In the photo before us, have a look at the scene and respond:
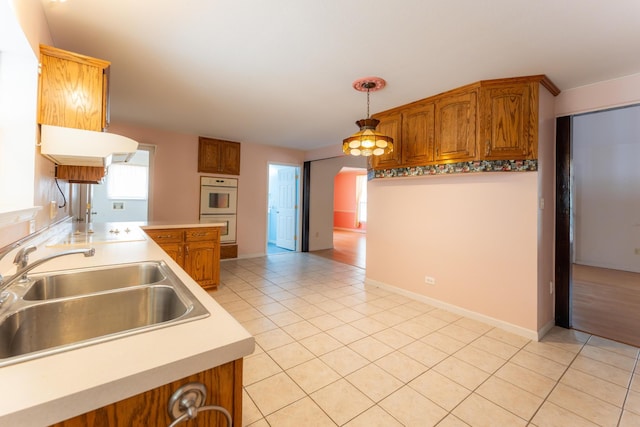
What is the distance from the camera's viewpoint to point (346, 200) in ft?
37.7

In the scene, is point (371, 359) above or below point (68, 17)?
below

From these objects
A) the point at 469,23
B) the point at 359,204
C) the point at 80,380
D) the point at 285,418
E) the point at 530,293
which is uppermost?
the point at 469,23

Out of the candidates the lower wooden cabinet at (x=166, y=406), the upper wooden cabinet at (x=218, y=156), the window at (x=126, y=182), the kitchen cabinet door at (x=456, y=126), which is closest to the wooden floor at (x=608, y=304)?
the kitchen cabinet door at (x=456, y=126)

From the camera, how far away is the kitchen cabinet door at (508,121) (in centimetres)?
258

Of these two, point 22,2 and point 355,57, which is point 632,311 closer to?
point 355,57

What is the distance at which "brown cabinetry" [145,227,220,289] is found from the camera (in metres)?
3.41

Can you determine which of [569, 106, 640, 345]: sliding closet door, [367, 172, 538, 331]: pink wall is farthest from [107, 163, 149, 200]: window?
[569, 106, 640, 345]: sliding closet door

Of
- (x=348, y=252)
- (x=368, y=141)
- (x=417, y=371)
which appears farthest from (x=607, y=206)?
(x=417, y=371)

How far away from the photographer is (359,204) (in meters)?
11.2

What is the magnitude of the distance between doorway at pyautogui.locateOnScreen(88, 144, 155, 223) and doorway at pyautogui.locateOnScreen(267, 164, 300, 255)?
2775 mm

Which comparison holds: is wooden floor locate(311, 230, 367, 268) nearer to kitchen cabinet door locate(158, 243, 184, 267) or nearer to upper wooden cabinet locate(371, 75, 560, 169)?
upper wooden cabinet locate(371, 75, 560, 169)

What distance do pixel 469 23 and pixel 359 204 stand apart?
9331 mm

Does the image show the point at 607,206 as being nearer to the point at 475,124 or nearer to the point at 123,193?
the point at 475,124

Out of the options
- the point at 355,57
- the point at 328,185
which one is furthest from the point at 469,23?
the point at 328,185
